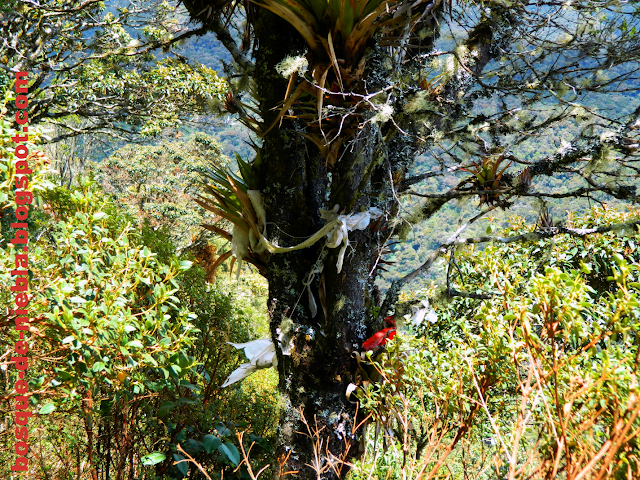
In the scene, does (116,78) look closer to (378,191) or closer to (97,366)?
(378,191)

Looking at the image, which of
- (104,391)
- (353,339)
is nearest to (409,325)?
(353,339)

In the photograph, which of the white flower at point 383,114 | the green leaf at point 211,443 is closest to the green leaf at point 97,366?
the green leaf at point 211,443

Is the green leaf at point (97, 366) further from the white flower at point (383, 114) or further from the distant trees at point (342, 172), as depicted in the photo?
the white flower at point (383, 114)

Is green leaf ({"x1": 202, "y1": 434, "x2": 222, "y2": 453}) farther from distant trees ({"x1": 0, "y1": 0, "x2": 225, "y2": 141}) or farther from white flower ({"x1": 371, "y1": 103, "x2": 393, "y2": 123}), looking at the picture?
distant trees ({"x1": 0, "y1": 0, "x2": 225, "y2": 141})

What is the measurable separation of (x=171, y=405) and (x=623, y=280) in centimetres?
201

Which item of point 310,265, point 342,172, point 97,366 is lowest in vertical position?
point 97,366

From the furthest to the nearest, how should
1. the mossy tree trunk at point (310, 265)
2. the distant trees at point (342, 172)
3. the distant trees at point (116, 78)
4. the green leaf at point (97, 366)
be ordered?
the distant trees at point (116, 78)
the mossy tree trunk at point (310, 265)
the distant trees at point (342, 172)
the green leaf at point (97, 366)

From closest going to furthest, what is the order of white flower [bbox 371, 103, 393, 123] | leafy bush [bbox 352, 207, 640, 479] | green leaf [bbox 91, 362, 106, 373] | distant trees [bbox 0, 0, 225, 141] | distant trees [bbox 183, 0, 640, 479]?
leafy bush [bbox 352, 207, 640, 479] < green leaf [bbox 91, 362, 106, 373] < white flower [bbox 371, 103, 393, 123] < distant trees [bbox 183, 0, 640, 479] < distant trees [bbox 0, 0, 225, 141]

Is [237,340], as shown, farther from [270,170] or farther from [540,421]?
[540,421]

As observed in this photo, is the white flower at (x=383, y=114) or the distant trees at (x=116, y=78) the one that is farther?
the distant trees at (x=116, y=78)

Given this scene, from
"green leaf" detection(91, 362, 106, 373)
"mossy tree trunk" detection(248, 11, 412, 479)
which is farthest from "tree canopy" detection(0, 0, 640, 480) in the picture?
"green leaf" detection(91, 362, 106, 373)

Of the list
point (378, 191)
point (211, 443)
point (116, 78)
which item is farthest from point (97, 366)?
point (116, 78)

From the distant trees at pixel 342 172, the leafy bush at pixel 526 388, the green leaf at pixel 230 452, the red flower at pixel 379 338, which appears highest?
the distant trees at pixel 342 172

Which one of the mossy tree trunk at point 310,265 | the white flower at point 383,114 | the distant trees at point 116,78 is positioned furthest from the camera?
the distant trees at point 116,78
